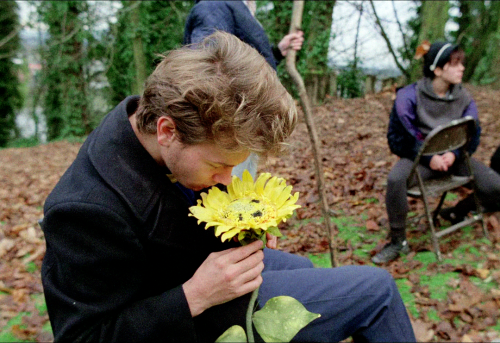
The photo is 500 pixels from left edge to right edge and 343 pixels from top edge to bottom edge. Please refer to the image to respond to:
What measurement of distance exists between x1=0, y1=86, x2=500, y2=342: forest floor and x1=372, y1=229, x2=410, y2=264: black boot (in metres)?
0.07

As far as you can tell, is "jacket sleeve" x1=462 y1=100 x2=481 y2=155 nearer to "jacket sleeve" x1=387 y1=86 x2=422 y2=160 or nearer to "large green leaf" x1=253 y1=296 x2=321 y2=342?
"jacket sleeve" x1=387 y1=86 x2=422 y2=160

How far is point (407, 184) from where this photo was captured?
307cm

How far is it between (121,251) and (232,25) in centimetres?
198

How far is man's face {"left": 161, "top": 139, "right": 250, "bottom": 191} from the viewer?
3.83 feet

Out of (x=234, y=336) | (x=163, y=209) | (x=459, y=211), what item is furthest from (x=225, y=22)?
(x=459, y=211)

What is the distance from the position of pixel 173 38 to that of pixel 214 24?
30.1 ft

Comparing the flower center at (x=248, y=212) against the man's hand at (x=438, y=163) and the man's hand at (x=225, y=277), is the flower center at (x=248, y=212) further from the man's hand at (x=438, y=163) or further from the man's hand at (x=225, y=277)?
the man's hand at (x=438, y=163)

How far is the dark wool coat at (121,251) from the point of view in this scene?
107 cm

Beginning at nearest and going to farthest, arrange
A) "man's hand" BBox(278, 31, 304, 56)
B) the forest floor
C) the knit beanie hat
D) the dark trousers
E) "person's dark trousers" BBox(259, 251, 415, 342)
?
"person's dark trousers" BBox(259, 251, 415, 342), the forest floor, "man's hand" BBox(278, 31, 304, 56), the dark trousers, the knit beanie hat

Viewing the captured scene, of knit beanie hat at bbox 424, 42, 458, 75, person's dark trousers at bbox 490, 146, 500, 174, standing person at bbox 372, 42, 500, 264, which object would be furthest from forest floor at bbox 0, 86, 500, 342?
knit beanie hat at bbox 424, 42, 458, 75

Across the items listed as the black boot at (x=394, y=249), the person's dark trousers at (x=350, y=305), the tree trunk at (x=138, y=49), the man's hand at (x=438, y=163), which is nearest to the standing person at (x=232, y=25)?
the person's dark trousers at (x=350, y=305)

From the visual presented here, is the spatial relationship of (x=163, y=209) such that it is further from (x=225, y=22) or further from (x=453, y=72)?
(x=453, y=72)

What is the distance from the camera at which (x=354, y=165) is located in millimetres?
5188

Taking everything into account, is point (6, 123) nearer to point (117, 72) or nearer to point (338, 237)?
point (117, 72)
